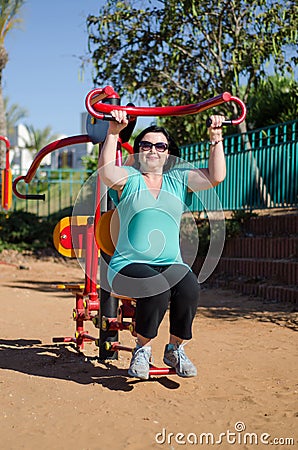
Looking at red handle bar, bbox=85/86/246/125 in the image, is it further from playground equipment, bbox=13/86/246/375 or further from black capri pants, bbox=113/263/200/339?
black capri pants, bbox=113/263/200/339

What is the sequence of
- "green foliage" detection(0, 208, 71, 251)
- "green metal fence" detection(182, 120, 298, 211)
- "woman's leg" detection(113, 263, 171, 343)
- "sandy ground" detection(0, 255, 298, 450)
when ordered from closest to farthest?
"sandy ground" detection(0, 255, 298, 450), "woman's leg" detection(113, 263, 171, 343), "green metal fence" detection(182, 120, 298, 211), "green foliage" detection(0, 208, 71, 251)

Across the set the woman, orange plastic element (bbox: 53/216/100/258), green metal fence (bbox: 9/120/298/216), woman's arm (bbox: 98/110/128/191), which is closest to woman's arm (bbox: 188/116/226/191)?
the woman

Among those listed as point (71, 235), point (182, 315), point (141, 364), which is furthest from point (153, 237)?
point (71, 235)

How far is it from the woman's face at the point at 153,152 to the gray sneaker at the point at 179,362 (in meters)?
1.08

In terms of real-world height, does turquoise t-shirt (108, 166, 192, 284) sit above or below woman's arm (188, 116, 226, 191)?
below

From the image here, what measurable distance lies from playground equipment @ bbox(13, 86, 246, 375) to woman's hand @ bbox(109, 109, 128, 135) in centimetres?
4

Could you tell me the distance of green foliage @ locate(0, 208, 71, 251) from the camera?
556 inches

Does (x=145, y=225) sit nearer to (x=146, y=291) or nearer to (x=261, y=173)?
(x=146, y=291)

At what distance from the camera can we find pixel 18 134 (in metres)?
60.6

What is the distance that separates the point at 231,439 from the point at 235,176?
7.83 m

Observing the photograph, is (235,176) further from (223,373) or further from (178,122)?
(223,373)

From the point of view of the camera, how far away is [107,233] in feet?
13.1

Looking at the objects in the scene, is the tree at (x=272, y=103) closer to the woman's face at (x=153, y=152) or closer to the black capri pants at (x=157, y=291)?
the woman's face at (x=153, y=152)

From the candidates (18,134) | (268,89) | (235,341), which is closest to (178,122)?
(268,89)
